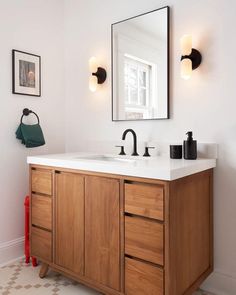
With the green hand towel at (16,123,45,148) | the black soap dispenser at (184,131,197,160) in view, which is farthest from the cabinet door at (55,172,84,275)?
the black soap dispenser at (184,131,197,160)

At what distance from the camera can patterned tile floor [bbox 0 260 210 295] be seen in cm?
185

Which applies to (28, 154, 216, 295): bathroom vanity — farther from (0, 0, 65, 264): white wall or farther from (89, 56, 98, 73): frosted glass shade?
(89, 56, 98, 73): frosted glass shade

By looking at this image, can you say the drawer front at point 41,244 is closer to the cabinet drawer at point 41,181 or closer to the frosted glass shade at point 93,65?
the cabinet drawer at point 41,181

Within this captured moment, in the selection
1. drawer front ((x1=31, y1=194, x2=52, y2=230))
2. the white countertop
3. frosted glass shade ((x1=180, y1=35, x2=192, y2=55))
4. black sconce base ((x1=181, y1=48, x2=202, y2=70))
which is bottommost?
drawer front ((x1=31, y1=194, x2=52, y2=230))

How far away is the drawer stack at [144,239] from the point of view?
1.38 metres

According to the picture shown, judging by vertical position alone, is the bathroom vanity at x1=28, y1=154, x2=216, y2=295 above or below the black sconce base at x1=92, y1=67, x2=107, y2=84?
below

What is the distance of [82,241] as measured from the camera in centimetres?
173

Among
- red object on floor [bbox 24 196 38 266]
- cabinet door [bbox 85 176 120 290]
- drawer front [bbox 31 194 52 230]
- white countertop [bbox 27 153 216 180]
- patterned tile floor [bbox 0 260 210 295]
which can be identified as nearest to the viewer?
white countertop [bbox 27 153 216 180]

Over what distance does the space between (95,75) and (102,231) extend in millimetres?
1379

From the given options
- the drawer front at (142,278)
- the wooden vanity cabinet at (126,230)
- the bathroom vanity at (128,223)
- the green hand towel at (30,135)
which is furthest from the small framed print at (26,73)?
the drawer front at (142,278)

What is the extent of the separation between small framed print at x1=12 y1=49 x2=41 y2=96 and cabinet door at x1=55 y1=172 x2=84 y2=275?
951 millimetres

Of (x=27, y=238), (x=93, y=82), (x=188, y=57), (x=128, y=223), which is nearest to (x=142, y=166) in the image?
(x=128, y=223)

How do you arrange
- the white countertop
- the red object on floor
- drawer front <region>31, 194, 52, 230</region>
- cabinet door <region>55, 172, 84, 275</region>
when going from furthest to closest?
the red object on floor < drawer front <region>31, 194, 52, 230</region> < cabinet door <region>55, 172, 84, 275</region> < the white countertop

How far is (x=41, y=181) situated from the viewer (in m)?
2.00
